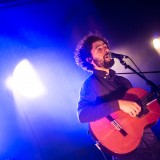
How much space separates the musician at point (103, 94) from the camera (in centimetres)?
281

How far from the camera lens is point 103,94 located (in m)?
3.04

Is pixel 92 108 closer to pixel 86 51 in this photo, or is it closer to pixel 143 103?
pixel 143 103

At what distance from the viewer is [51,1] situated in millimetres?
6035

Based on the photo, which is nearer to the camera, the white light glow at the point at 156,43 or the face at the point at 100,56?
the face at the point at 100,56

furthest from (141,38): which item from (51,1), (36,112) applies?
(36,112)

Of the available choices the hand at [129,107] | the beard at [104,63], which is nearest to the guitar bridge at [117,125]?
the hand at [129,107]

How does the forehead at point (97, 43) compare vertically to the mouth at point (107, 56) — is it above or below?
above

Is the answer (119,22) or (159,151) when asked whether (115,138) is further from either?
(119,22)

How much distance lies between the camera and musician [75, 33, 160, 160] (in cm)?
281

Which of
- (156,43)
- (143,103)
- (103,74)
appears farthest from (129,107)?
(156,43)

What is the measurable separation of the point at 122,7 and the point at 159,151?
477 centimetres

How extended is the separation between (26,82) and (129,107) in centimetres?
394

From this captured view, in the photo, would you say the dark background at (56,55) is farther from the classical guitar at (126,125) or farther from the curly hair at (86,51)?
the classical guitar at (126,125)

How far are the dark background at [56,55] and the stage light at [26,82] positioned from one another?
138 mm
